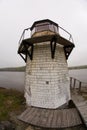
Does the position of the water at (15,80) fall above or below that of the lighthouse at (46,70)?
below

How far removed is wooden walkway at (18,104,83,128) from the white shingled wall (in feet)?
2.68

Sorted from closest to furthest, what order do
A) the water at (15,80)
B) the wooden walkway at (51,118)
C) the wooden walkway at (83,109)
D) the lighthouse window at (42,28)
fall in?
the wooden walkway at (83,109) < the wooden walkway at (51,118) < the lighthouse window at (42,28) < the water at (15,80)

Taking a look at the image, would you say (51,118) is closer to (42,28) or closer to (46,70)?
(46,70)

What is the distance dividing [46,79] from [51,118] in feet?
10.6

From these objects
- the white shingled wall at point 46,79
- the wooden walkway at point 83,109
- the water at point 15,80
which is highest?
the white shingled wall at point 46,79

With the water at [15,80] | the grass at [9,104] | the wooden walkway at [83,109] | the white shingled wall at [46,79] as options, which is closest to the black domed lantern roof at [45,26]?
the white shingled wall at [46,79]

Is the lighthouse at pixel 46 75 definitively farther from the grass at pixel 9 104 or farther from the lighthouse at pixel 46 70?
the grass at pixel 9 104

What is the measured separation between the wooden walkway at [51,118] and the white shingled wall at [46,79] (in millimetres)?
818

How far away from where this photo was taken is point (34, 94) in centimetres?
1464

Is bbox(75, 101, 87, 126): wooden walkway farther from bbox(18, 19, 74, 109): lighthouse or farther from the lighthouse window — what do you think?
the lighthouse window

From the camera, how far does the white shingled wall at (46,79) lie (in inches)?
555

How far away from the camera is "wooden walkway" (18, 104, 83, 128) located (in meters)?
11.3

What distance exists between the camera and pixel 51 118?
12.2 m

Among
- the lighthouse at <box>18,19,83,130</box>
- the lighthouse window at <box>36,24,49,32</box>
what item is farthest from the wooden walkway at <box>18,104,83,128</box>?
the lighthouse window at <box>36,24,49,32</box>
